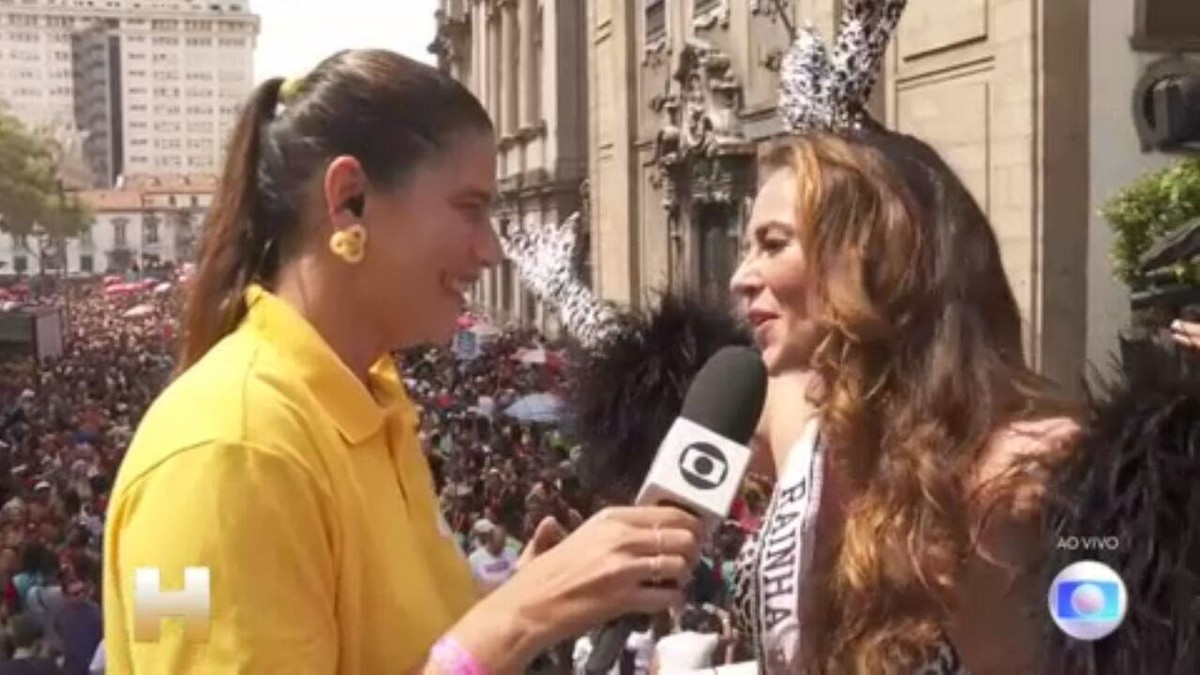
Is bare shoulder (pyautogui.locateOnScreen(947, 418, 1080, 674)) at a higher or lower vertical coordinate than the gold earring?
lower

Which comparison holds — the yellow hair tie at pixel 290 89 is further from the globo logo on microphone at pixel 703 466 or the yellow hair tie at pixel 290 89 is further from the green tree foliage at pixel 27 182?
the green tree foliage at pixel 27 182

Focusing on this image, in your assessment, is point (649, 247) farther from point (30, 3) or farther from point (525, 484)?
point (30, 3)

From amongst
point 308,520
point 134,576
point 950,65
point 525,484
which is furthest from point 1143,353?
point 525,484

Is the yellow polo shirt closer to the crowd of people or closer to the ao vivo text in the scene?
the crowd of people

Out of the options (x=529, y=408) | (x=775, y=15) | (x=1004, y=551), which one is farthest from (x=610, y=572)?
(x=529, y=408)

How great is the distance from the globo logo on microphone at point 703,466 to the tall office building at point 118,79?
17198 centimetres

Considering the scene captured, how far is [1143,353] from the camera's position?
2.38 m

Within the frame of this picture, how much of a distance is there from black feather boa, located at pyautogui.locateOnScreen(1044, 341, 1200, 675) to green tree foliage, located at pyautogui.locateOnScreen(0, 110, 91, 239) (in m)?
89.3

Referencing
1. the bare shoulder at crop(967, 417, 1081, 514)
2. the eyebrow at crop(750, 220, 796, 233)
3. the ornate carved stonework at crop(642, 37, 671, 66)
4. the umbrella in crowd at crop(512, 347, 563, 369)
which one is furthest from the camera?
the ornate carved stonework at crop(642, 37, 671, 66)

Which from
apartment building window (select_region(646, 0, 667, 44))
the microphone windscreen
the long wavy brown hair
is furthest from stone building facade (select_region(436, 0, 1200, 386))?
apartment building window (select_region(646, 0, 667, 44))

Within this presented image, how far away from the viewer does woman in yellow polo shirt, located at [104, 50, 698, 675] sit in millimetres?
1839

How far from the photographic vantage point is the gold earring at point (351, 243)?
6.94 ft

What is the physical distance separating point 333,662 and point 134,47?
18203cm

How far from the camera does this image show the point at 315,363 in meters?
2.10
